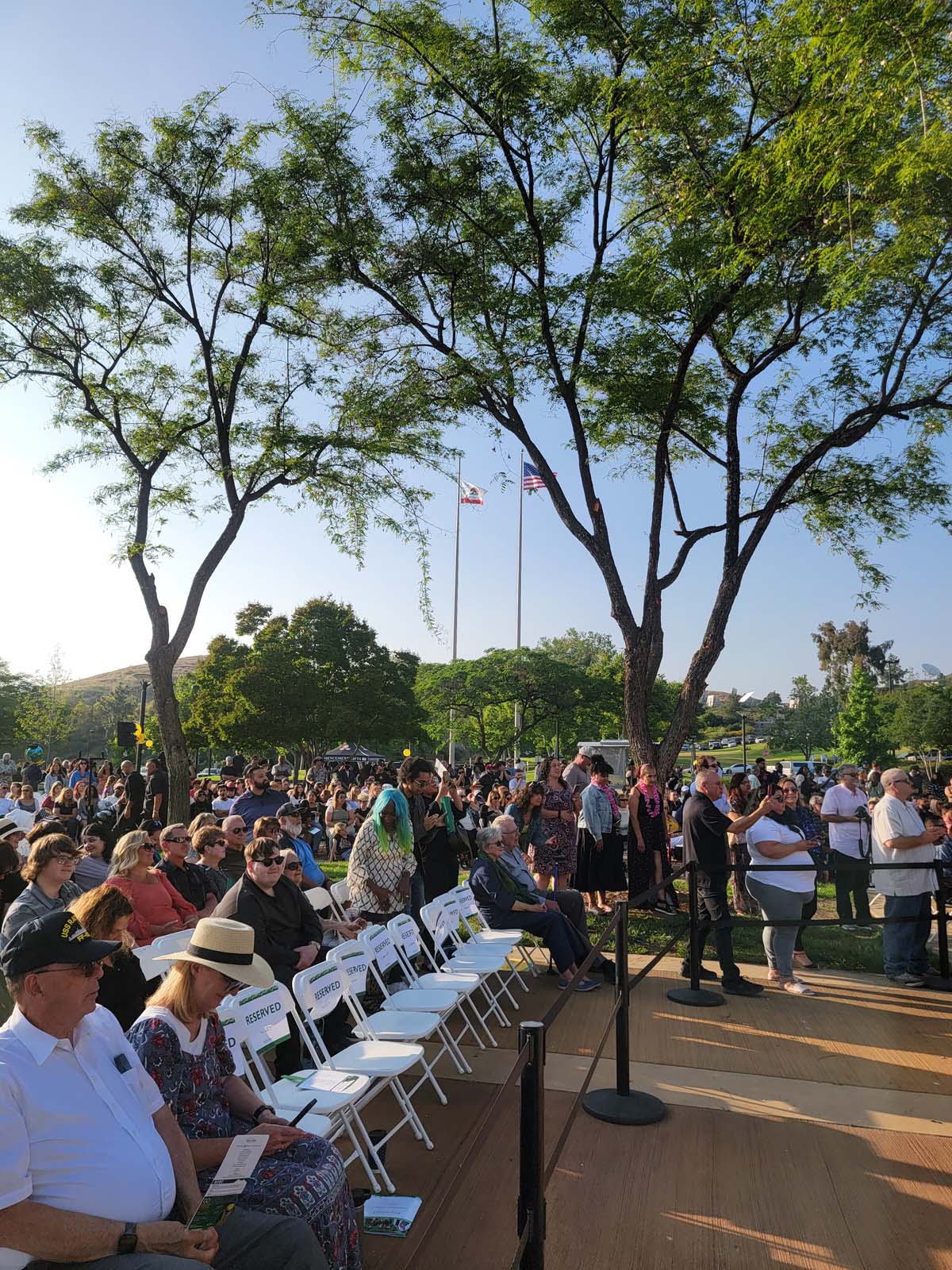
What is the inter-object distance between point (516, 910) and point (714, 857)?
1.78 metres

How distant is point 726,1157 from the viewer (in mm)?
4172

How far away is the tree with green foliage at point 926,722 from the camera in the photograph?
200ft

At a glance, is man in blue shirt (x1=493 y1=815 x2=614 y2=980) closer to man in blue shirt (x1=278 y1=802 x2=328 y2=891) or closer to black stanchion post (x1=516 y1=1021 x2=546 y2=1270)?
man in blue shirt (x1=278 y1=802 x2=328 y2=891)

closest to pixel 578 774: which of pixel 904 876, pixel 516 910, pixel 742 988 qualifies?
pixel 516 910

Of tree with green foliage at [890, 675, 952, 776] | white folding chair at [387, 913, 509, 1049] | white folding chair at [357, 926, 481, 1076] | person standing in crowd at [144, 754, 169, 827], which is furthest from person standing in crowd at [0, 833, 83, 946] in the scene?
tree with green foliage at [890, 675, 952, 776]

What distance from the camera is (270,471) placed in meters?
14.8

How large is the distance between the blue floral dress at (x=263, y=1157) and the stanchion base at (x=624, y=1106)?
71.6 inches

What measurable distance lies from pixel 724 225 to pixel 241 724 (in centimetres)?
4364

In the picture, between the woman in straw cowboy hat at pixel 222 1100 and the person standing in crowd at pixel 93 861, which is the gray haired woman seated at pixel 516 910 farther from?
the woman in straw cowboy hat at pixel 222 1100

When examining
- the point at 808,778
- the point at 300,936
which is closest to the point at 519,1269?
the point at 300,936

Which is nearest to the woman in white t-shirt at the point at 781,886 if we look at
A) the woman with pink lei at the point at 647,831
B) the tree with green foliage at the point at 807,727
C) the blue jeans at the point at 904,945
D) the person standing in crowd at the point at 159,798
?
the blue jeans at the point at 904,945

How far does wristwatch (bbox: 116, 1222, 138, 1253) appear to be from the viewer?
Answer: 2.42 metres

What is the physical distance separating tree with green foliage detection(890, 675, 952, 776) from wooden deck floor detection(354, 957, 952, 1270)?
60375mm

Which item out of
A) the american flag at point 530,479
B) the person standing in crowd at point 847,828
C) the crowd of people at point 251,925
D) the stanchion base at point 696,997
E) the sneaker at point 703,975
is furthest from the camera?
the american flag at point 530,479
